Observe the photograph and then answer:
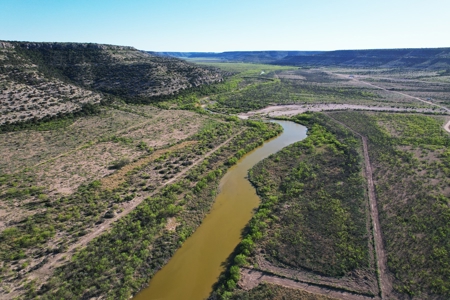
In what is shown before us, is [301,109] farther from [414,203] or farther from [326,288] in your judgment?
[326,288]

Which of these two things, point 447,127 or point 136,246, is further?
point 447,127

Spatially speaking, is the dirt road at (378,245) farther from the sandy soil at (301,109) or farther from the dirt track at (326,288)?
the sandy soil at (301,109)

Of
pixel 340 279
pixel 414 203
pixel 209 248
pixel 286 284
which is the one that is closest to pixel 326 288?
pixel 340 279

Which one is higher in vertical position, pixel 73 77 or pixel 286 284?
pixel 73 77

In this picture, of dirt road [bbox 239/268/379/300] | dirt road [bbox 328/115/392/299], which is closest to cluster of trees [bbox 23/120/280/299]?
dirt road [bbox 239/268/379/300]

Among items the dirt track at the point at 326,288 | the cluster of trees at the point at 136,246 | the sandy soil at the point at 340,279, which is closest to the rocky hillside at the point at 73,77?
the cluster of trees at the point at 136,246

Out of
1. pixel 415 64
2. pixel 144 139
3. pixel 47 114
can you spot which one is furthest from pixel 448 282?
pixel 415 64

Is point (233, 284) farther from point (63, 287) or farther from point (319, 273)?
point (63, 287)
